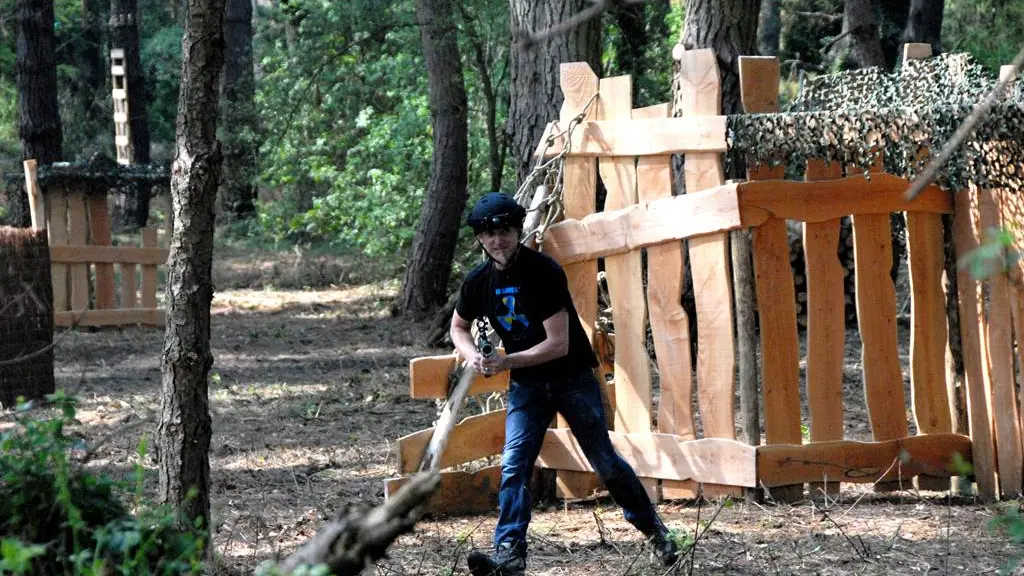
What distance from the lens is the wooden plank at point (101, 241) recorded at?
52.1ft

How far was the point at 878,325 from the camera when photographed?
→ 22.1ft

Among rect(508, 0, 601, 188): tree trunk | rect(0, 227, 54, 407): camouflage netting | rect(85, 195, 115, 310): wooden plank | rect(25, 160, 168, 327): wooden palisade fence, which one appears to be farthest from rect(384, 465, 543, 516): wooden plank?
rect(85, 195, 115, 310): wooden plank

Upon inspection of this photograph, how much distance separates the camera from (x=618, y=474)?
562cm

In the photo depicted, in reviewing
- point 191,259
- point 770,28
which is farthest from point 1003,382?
point 770,28

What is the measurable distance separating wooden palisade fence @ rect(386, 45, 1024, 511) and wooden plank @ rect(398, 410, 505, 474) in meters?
0.01

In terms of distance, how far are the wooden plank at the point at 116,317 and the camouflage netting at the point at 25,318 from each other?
14.7 ft

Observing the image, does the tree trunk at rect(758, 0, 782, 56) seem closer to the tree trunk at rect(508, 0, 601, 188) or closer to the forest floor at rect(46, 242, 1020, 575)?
the forest floor at rect(46, 242, 1020, 575)

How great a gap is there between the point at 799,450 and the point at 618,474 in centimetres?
140

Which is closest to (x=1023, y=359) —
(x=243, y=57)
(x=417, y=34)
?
(x=417, y=34)

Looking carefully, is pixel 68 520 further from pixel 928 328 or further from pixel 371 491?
pixel 928 328

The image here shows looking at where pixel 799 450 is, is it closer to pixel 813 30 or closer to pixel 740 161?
pixel 740 161

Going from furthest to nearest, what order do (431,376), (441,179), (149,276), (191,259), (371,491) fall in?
(149,276) → (441,179) → (371,491) → (431,376) → (191,259)

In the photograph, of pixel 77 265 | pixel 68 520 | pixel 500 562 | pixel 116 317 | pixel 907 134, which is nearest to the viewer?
pixel 68 520

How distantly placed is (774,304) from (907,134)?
105 centimetres
